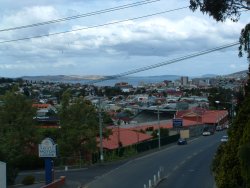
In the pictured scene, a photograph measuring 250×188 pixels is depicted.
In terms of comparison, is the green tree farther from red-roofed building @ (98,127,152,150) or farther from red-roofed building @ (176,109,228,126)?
red-roofed building @ (176,109,228,126)

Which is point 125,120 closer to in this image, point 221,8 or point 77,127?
point 77,127

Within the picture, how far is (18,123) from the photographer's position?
6131cm

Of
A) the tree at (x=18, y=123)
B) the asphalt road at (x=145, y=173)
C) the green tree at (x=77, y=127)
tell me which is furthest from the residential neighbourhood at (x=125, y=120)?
the asphalt road at (x=145, y=173)

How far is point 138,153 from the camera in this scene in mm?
73188

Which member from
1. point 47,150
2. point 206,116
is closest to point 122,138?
point 47,150

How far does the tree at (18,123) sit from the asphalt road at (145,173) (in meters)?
5.24

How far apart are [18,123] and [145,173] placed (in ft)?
62.1

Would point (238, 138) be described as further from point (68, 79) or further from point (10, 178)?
point (10, 178)

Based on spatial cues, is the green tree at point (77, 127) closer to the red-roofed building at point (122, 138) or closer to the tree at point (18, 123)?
the tree at point (18, 123)

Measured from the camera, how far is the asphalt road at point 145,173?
40.3 metres

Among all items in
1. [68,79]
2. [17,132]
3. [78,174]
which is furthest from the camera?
[17,132]

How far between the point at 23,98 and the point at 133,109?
9954cm

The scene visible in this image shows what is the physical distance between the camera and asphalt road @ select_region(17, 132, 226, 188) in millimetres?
40344

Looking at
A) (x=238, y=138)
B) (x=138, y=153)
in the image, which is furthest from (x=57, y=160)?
(x=238, y=138)
